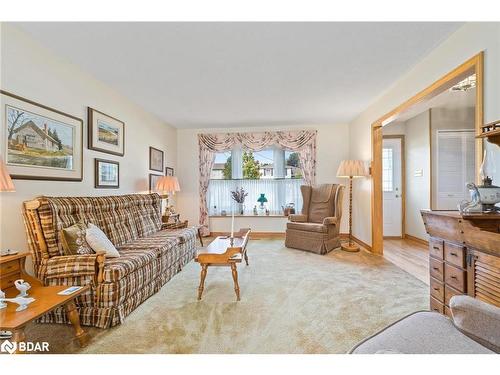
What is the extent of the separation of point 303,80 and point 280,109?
1253 mm

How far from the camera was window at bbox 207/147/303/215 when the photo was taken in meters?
5.85

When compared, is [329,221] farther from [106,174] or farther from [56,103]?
Result: [56,103]

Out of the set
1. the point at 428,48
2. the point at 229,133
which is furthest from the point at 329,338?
the point at 229,133

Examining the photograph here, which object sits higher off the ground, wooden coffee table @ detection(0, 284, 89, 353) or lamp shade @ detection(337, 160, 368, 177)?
lamp shade @ detection(337, 160, 368, 177)

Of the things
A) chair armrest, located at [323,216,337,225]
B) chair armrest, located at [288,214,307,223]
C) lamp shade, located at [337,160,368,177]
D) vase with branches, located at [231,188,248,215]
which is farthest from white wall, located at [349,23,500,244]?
vase with branches, located at [231,188,248,215]

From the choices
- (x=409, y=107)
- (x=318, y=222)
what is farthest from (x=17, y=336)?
(x=318, y=222)

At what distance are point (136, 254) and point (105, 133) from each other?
179 cm

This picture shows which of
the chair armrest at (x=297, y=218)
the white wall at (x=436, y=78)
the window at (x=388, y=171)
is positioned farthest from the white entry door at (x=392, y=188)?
the chair armrest at (x=297, y=218)

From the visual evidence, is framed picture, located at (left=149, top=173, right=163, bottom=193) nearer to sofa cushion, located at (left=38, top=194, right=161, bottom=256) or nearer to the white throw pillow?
sofa cushion, located at (left=38, top=194, right=161, bottom=256)

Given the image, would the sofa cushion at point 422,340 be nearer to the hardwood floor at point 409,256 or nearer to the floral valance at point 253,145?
the hardwood floor at point 409,256

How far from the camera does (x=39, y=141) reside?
2420 millimetres

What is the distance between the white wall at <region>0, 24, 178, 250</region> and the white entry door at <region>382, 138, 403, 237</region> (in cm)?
489
